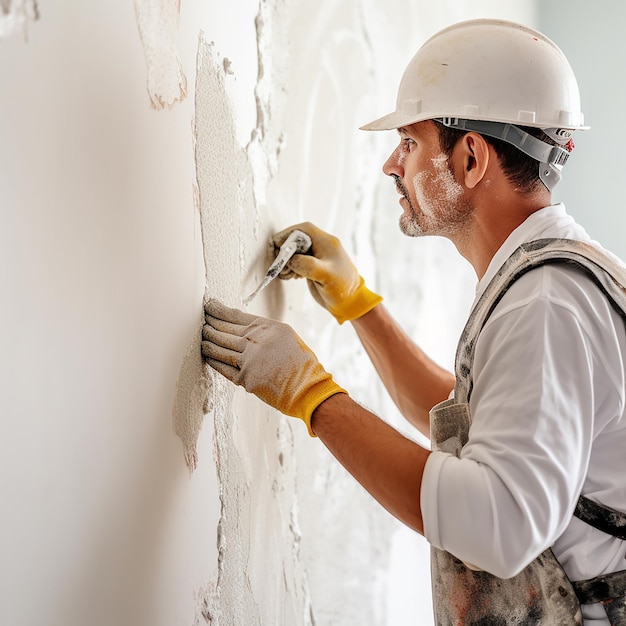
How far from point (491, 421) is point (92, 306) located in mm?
612

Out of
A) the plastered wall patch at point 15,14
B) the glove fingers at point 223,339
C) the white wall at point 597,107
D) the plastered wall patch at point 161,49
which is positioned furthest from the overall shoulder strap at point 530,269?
the white wall at point 597,107

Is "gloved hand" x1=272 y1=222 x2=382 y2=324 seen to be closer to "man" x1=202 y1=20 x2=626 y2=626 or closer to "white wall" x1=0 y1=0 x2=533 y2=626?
"white wall" x1=0 y1=0 x2=533 y2=626

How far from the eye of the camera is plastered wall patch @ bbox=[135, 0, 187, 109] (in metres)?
1.20

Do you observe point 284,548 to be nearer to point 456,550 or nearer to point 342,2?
point 456,550

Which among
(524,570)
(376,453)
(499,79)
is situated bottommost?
(524,570)

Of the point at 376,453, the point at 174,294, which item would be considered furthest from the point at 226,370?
the point at 376,453

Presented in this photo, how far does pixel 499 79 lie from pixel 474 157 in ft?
0.47

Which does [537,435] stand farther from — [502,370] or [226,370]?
[226,370]

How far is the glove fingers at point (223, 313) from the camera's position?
1439 mm

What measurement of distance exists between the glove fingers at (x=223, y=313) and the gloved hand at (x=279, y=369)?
0.05 metres

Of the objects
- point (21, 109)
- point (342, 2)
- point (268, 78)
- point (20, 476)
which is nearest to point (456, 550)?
point (20, 476)

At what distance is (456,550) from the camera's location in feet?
3.70

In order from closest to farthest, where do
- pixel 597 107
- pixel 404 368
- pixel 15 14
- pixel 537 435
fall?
1. pixel 15 14
2. pixel 537 435
3. pixel 404 368
4. pixel 597 107

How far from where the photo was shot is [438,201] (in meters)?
1.46
